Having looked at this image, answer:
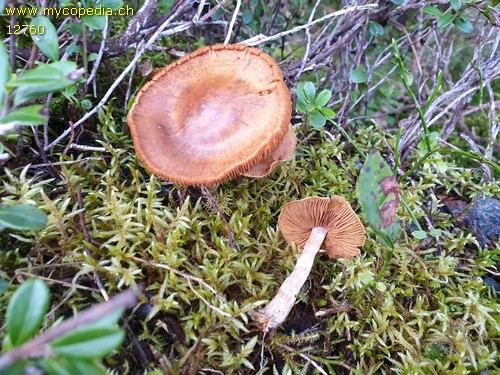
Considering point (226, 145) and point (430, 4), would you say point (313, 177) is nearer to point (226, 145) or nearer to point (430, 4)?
point (226, 145)

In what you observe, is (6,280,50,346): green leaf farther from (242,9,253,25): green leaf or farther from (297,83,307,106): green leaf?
(242,9,253,25): green leaf

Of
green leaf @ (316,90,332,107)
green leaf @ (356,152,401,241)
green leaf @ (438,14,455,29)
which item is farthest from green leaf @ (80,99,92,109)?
green leaf @ (438,14,455,29)

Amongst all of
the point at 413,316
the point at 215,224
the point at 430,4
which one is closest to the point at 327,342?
the point at 413,316

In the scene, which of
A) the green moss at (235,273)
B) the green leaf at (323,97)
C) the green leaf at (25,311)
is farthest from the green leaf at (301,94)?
the green leaf at (25,311)

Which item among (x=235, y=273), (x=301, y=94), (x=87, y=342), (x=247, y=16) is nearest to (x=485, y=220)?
(x=301, y=94)

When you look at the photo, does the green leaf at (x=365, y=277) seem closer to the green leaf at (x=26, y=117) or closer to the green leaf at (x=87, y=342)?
the green leaf at (x=87, y=342)

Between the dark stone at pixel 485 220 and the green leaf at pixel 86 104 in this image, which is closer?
the green leaf at pixel 86 104
